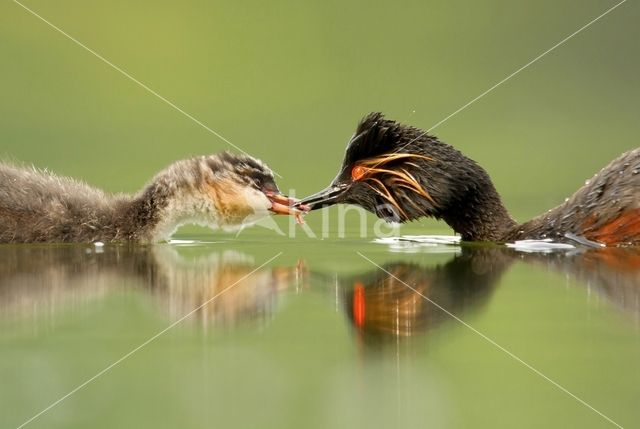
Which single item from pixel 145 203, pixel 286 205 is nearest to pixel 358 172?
pixel 286 205

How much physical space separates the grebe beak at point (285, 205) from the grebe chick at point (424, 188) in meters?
0.07

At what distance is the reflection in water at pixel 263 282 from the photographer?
333 centimetres

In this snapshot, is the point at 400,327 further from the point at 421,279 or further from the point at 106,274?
the point at 106,274

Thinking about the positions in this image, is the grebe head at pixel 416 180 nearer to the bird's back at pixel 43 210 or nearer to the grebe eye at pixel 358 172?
the grebe eye at pixel 358 172

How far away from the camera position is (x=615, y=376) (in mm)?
2400

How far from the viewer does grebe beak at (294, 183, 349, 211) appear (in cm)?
652

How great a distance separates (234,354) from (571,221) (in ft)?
13.0

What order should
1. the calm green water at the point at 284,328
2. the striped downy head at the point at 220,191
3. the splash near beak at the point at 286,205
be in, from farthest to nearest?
the splash near beak at the point at 286,205 < the striped downy head at the point at 220,191 < the calm green water at the point at 284,328

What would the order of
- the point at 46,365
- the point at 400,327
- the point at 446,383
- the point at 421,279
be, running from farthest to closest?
the point at 421,279
the point at 400,327
the point at 46,365
the point at 446,383

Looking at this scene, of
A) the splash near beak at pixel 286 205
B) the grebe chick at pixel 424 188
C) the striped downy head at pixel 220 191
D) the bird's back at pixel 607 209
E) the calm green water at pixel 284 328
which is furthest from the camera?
the splash near beak at pixel 286 205

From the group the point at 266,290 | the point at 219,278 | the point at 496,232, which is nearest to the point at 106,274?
the point at 219,278

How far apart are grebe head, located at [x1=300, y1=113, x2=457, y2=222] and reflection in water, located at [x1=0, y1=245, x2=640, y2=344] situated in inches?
30.2

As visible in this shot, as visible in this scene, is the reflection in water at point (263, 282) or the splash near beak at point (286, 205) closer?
the reflection in water at point (263, 282)

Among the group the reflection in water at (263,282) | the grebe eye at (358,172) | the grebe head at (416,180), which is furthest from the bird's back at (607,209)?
the grebe eye at (358,172)
